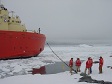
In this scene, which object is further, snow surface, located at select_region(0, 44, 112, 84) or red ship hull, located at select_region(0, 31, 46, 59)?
red ship hull, located at select_region(0, 31, 46, 59)

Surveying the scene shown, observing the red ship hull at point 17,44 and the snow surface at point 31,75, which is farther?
the red ship hull at point 17,44

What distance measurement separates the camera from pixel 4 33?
1920cm

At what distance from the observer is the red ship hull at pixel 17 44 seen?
1958 centimetres

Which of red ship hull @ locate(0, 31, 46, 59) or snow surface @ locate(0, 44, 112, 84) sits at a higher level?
red ship hull @ locate(0, 31, 46, 59)

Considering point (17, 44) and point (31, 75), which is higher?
point (17, 44)

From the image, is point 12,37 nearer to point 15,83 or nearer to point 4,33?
point 4,33

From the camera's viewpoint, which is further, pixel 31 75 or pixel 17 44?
pixel 17 44

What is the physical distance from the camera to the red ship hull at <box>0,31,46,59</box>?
1958 cm

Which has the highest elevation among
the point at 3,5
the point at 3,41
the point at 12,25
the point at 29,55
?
the point at 3,5

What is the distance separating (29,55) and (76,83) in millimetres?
14487

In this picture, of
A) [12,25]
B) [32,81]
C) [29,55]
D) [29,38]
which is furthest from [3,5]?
[32,81]

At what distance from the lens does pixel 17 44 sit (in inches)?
822

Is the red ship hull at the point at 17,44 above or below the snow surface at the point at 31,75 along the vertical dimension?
above

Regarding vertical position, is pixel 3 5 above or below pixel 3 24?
above
